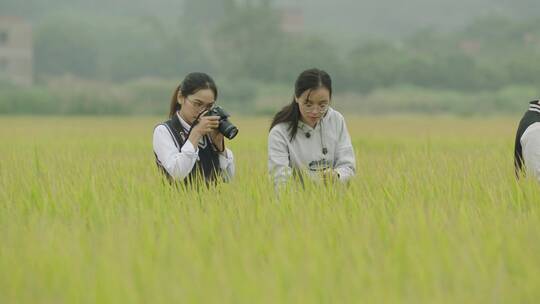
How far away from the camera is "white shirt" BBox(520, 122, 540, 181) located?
3285mm

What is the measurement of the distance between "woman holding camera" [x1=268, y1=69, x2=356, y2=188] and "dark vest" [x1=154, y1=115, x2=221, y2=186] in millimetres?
229

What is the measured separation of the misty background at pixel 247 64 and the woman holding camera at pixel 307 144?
19.2m

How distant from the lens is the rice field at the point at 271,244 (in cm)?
183

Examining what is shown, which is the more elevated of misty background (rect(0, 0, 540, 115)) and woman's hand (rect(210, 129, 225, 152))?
misty background (rect(0, 0, 540, 115))

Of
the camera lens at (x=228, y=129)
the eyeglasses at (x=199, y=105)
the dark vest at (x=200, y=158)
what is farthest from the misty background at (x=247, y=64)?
the camera lens at (x=228, y=129)

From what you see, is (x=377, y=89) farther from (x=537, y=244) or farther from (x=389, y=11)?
(x=389, y=11)

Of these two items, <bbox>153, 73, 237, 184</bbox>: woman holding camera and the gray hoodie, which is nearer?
<bbox>153, 73, 237, 184</bbox>: woman holding camera

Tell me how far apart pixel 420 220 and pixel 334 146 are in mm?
1174

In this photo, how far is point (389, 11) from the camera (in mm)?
86562

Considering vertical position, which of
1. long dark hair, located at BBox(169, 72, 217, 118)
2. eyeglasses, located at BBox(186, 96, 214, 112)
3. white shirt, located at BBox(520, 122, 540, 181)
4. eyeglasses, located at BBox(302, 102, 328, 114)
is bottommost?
white shirt, located at BBox(520, 122, 540, 181)

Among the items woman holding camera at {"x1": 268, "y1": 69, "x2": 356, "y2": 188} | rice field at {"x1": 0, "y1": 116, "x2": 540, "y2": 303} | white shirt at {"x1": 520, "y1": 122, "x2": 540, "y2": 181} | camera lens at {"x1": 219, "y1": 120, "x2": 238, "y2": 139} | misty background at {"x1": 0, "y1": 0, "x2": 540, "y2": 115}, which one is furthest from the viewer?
misty background at {"x1": 0, "y1": 0, "x2": 540, "y2": 115}

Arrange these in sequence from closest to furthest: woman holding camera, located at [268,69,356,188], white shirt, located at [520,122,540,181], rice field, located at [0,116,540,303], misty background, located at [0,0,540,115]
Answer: rice field, located at [0,116,540,303], white shirt, located at [520,122,540,181], woman holding camera, located at [268,69,356,188], misty background, located at [0,0,540,115]

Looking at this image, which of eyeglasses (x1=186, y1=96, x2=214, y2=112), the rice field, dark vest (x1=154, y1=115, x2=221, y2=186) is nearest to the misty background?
dark vest (x1=154, y1=115, x2=221, y2=186)

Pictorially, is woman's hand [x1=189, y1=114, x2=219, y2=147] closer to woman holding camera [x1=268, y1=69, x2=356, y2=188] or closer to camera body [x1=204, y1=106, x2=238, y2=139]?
camera body [x1=204, y1=106, x2=238, y2=139]
